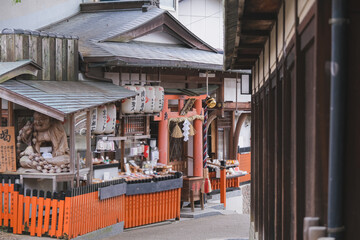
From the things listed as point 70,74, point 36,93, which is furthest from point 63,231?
point 70,74

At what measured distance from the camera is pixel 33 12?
21.1m

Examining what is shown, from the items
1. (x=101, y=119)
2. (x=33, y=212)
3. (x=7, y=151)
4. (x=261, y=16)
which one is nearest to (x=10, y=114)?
(x=7, y=151)

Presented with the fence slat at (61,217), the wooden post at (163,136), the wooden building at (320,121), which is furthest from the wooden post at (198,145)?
the wooden building at (320,121)

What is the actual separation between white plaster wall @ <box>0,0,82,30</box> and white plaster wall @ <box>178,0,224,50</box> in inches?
389

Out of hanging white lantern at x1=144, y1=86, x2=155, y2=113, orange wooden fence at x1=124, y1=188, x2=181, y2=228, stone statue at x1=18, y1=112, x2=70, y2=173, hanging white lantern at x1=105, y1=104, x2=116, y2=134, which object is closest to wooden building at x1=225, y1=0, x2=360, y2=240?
stone statue at x1=18, y1=112, x2=70, y2=173

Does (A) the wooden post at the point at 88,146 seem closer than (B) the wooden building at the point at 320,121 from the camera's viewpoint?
No

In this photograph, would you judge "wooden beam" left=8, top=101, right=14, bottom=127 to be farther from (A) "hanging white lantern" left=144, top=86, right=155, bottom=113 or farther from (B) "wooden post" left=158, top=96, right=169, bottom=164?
(B) "wooden post" left=158, top=96, right=169, bottom=164

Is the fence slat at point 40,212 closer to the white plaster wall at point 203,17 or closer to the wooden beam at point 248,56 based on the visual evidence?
the wooden beam at point 248,56

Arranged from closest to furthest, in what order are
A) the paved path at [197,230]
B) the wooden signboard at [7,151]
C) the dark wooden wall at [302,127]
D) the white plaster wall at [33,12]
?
the dark wooden wall at [302,127] → the wooden signboard at [7,151] → the paved path at [197,230] → the white plaster wall at [33,12]

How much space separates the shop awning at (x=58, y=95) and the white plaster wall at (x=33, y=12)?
15.7 feet

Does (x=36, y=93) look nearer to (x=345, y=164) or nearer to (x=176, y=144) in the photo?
(x=176, y=144)

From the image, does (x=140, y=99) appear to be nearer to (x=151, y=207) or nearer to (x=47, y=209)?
(x=151, y=207)

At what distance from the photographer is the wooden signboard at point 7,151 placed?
14602mm

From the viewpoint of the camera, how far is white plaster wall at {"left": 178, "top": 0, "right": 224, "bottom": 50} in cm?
3197
